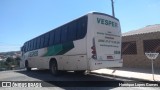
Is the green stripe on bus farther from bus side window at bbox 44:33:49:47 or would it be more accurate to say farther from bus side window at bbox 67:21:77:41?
bus side window at bbox 44:33:49:47

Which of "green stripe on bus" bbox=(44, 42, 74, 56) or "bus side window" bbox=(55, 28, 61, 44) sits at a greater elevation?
"bus side window" bbox=(55, 28, 61, 44)

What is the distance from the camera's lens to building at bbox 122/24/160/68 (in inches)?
661

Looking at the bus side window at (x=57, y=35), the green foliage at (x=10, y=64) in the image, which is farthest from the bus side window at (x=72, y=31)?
the green foliage at (x=10, y=64)

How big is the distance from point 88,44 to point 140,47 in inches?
328

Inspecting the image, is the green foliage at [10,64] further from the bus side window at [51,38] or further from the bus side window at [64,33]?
the bus side window at [64,33]

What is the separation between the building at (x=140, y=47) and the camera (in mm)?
16781

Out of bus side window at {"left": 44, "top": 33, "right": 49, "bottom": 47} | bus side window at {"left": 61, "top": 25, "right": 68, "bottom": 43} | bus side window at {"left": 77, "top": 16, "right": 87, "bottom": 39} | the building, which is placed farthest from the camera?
bus side window at {"left": 44, "top": 33, "right": 49, "bottom": 47}

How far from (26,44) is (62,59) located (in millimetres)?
10524

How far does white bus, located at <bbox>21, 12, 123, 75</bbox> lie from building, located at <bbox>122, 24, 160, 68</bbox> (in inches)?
212

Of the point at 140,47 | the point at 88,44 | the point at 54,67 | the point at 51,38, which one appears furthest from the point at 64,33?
the point at 140,47

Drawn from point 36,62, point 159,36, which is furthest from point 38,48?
point 159,36

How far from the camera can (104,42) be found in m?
11.5

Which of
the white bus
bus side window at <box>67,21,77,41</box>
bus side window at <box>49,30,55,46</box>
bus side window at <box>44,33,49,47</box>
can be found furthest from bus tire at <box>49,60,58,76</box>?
bus side window at <box>67,21,77,41</box>

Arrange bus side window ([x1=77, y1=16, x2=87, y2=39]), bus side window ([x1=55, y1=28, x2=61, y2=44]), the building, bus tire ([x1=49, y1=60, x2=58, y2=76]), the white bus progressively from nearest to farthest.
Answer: the white bus < bus side window ([x1=77, y1=16, x2=87, y2=39]) < bus side window ([x1=55, y1=28, x2=61, y2=44]) < bus tire ([x1=49, y1=60, x2=58, y2=76]) < the building
